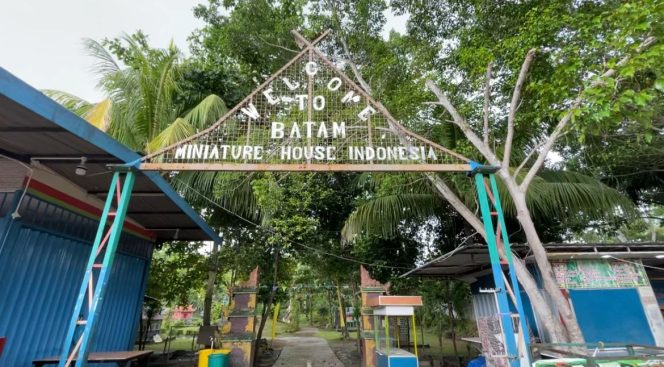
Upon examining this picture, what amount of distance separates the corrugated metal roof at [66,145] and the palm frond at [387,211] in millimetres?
4039

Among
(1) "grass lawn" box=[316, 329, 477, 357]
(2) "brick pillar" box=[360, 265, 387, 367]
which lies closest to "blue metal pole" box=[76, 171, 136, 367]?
(2) "brick pillar" box=[360, 265, 387, 367]

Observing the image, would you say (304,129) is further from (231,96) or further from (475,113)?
(231,96)

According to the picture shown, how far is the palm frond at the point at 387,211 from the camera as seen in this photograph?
894cm

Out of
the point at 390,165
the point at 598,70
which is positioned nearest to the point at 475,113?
the point at 598,70

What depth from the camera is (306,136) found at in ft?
15.4

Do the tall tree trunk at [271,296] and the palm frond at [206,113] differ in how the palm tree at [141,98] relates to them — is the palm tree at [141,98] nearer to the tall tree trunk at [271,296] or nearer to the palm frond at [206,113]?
the palm frond at [206,113]

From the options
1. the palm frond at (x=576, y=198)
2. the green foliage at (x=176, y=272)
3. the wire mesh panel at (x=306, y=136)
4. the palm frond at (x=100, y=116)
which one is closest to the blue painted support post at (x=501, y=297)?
the wire mesh panel at (x=306, y=136)

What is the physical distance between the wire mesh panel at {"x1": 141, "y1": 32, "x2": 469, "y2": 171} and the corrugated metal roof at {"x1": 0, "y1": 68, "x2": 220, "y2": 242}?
2.23 ft

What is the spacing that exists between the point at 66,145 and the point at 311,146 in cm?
301

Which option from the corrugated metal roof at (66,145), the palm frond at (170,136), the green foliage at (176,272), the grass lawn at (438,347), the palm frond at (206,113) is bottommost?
the grass lawn at (438,347)

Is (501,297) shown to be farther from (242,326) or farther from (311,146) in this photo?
(242,326)

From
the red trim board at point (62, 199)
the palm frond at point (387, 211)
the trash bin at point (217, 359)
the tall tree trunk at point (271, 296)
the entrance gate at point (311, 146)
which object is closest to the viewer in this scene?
the entrance gate at point (311, 146)

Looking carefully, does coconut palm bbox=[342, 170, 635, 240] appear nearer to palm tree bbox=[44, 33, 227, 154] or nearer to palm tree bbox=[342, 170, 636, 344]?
palm tree bbox=[342, 170, 636, 344]

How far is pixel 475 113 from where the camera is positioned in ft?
25.8
